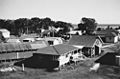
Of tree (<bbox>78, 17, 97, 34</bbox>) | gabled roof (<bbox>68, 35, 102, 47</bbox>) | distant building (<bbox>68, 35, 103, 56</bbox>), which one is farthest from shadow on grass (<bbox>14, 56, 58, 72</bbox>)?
tree (<bbox>78, 17, 97, 34</bbox>)

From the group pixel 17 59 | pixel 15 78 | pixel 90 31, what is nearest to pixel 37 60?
pixel 17 59

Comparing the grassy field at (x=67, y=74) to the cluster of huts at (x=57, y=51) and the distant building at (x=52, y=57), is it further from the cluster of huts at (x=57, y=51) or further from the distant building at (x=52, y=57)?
the cluster of huts at (x=57, y=51)

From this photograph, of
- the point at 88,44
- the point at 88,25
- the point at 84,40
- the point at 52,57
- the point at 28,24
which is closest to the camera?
the point at 52,57

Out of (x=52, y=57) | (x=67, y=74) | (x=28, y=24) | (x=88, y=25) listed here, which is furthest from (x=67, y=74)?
(x=28, y=24)

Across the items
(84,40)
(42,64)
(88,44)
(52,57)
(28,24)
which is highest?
(28,24)

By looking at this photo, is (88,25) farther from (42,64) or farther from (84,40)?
(42,64)

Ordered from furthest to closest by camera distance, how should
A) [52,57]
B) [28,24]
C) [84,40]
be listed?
[28,24]
[84,40]
[52,57]

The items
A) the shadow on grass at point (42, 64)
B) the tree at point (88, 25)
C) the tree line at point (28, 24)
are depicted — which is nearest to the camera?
the shadow on grass at point (42, 64)

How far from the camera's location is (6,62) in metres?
35.4

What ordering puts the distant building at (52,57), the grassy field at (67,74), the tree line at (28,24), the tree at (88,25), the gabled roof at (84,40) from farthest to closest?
1. the tree line at (28,24)
2. the tree at (88,25)
3. the gabled roof at (84,40)
4. the distant building at (52,57)
5. the grassy field at (67,74)

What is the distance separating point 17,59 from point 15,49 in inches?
98.6

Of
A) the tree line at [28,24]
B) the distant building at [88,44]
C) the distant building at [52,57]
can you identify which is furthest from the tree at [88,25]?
the distant building at [52,57]

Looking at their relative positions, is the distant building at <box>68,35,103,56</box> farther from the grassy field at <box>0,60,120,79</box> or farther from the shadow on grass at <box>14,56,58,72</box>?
the grassy field at <box>0,60,120,79</box>

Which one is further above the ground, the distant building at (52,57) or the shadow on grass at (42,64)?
the distant building at (52,57)
